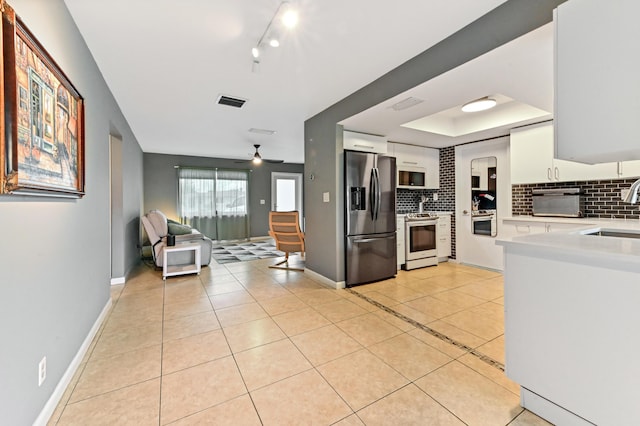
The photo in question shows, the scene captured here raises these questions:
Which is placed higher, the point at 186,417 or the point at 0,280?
the point at 0,280

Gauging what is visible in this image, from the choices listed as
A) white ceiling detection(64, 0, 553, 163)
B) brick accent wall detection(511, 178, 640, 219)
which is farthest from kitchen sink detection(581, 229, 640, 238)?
white ceiling detection(64, 0, 553, 163)

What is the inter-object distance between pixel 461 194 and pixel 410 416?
4253mm

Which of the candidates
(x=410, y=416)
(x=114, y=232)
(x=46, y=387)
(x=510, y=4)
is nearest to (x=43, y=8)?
(x=46, y=387)

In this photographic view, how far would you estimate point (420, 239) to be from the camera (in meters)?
4.57

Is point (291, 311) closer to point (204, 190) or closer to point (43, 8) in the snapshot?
point (43, 8)

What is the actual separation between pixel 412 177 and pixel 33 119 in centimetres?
474

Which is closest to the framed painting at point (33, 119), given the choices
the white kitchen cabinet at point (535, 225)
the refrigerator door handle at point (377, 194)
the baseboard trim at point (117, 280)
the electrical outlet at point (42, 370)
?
the electrical outlet at point (42, 370)

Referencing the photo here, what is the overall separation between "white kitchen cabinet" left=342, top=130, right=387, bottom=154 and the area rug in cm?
308

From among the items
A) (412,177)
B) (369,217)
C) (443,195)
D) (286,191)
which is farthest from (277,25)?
(286,191)

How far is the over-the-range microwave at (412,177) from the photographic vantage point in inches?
188

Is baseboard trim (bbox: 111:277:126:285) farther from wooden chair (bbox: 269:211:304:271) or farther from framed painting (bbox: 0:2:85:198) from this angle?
framed painting (bbox: 0:2:85:198)

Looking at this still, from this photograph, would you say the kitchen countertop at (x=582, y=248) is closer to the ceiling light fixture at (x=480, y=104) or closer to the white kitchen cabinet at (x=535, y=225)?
the white kitchen cabinet at (x=535, y=225)

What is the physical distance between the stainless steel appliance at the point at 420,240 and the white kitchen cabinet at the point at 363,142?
1247 millimetres

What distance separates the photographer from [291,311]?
9.37 ft
